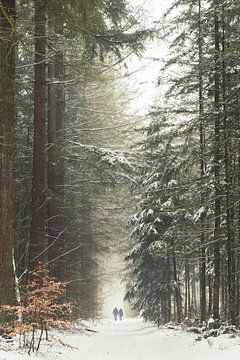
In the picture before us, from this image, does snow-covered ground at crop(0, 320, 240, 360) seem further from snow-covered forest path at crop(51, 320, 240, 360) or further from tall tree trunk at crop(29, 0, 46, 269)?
tall tree trunk at crop(29, 0, 46, 269)

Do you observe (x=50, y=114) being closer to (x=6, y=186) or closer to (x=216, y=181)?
(x=216, y=181)

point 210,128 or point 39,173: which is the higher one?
point 210,128

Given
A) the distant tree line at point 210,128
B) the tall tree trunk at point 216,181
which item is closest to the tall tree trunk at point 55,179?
the distant tree line at point 210,128

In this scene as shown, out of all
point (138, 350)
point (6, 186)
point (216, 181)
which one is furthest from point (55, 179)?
point (6, 186)

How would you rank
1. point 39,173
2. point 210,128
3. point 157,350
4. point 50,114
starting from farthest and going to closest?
point 50,114, point 210,128, point 39,173, point 157,350

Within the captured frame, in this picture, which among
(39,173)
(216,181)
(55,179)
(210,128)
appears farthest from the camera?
(55,179)

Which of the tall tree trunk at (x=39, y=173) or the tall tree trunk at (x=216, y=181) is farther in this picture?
the tall tree trunk at (x=216, y=181)

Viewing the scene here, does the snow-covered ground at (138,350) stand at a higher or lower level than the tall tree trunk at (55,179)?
lower

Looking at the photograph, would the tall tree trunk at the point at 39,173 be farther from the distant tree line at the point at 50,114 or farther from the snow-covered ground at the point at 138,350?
the snow-covered ground at the point at 138,350

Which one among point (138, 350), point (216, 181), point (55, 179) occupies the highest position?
point (55, 179)

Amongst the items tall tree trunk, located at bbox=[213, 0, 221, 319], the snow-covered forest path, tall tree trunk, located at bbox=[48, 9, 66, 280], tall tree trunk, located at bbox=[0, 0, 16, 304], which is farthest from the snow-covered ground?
tall tree trunk, located at bbox=[48, 9, 66, 280]

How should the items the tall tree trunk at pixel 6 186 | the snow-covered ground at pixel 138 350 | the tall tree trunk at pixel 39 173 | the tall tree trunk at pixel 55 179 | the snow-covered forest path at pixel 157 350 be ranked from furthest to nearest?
1. the tall tree trunk at pixel 55 179
2. the tall tree trunk at pixel 39 173
3. the snow-covered forest path at pixel 157 350
4. the snow-covered ground at pixel 138 350
5. the tall tree trunk at pixel 6 186

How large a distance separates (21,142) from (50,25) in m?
10.0

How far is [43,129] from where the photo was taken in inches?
544
